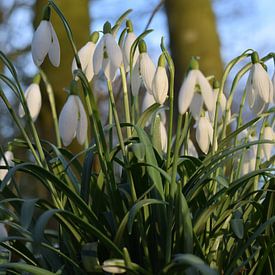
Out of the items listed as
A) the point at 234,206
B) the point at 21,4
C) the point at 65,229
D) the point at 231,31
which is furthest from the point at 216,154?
the point at 231,31

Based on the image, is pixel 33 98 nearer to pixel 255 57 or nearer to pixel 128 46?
pixel 128 46

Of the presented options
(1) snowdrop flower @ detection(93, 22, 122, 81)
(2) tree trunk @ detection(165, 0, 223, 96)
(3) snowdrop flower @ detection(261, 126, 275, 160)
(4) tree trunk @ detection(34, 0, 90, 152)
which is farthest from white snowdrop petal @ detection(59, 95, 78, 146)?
(2) tree trunk @ detection(165, 0, 223, 96)

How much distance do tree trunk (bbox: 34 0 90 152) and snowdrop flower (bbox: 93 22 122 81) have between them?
1410 millimetres

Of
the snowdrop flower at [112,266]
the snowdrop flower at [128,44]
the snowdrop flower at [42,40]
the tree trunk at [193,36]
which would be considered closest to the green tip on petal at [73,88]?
the snowdrop flower at [42,40]

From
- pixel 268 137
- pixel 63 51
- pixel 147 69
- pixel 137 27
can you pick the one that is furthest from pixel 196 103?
pixel 137 27

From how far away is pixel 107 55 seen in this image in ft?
4.62

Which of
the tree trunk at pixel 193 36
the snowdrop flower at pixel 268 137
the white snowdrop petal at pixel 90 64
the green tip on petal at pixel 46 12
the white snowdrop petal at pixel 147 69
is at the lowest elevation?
the snowdrop flower at pixel 268 137

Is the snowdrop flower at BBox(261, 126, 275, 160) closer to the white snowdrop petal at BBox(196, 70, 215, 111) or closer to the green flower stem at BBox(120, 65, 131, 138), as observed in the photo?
the green flower stem at BBox(120, 65, 131, 138)

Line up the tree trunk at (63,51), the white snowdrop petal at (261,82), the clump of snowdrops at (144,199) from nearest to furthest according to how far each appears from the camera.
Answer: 1. the clump of snowdrops at (144,199)
2. the white snowdrop petal at (261,82)
3. the tree trunk at (63,51)

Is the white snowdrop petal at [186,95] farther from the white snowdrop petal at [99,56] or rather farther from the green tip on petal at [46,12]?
the green tip on petal at [46,12]

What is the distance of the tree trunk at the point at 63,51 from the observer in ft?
9.50

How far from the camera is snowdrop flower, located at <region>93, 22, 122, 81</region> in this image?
133 centimetres

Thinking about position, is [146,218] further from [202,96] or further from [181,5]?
[181,5]

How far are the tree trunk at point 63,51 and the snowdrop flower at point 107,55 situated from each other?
4.63 feet
